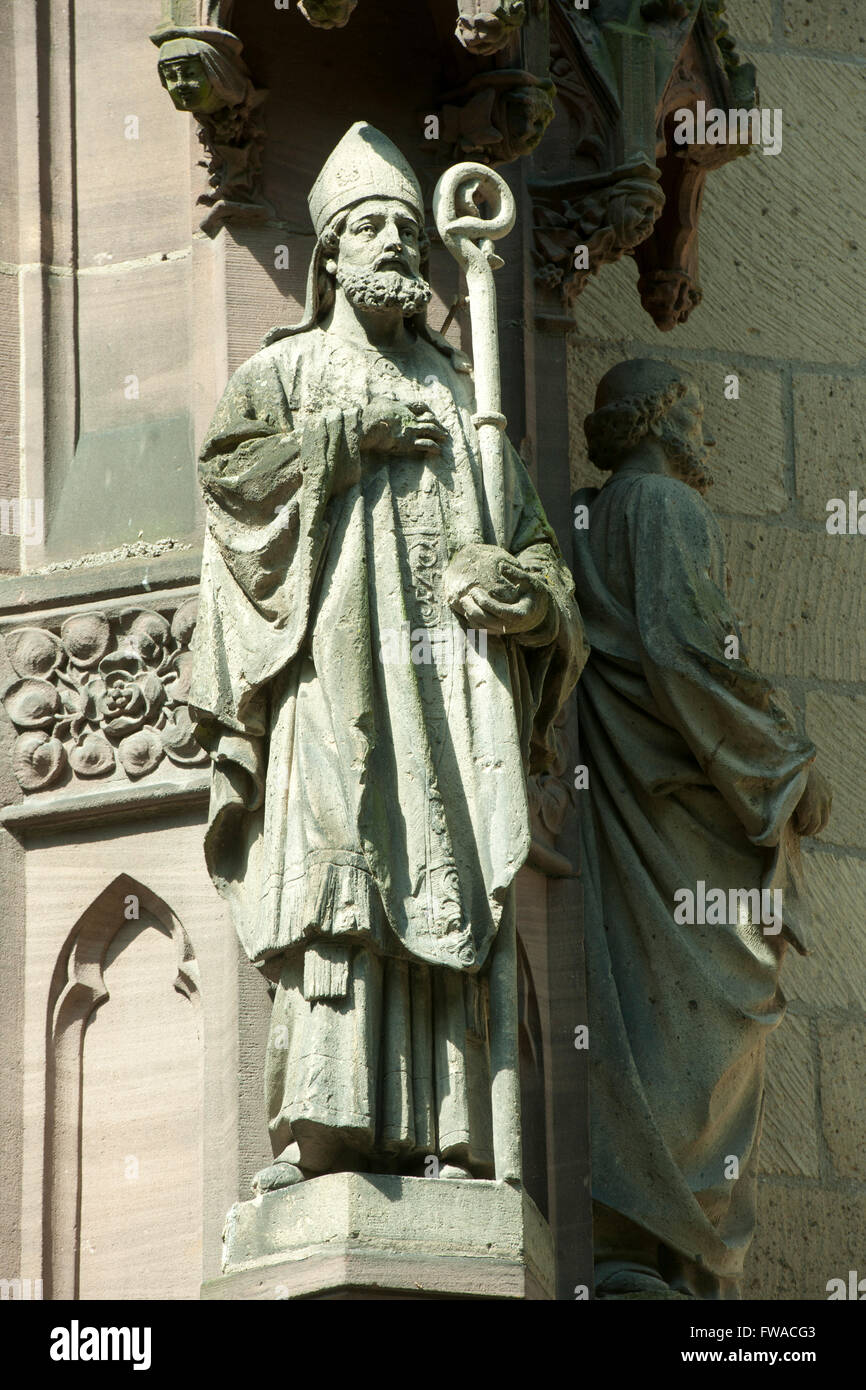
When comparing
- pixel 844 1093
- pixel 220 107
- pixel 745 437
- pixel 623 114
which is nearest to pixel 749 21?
pixel 745 437

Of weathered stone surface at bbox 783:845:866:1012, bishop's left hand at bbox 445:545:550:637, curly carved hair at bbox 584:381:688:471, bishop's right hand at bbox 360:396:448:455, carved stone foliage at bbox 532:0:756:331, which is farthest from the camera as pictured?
weathered stone surface at bbox 783:845:866:1012

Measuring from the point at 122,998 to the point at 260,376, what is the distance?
54.5 inches

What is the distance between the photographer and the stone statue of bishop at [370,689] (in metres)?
7.44

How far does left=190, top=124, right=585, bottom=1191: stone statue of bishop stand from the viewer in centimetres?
744

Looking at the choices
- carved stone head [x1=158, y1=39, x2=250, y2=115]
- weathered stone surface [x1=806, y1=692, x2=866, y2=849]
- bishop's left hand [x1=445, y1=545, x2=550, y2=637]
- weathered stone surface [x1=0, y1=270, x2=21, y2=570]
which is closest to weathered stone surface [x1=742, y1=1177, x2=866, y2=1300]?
weathered stone surface [x1=806, y1=692, x2=866, y2=849]

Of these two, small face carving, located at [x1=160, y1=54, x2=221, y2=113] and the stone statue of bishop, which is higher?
small face carving, located at [x1=160, y1=54, x2=221, y2=113]

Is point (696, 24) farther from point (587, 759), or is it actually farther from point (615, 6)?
point (587, 759)

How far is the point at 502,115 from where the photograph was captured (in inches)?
338

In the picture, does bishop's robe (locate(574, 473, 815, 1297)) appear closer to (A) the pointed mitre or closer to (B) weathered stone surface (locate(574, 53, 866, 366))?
(A) the pointed mitre

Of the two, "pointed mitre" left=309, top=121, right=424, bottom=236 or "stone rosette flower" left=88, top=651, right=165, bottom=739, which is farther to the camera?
"stone rosette flower" left=88, top=651, right=165, bottom=739

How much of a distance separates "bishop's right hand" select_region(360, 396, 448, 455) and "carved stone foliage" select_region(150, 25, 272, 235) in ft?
2.86

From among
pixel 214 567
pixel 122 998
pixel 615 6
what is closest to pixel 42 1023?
pixel 122 998

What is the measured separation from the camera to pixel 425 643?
777cm

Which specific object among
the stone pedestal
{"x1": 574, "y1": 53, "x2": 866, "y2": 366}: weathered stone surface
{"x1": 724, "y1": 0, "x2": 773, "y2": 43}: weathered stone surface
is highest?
{"x1": 724, "y1": 0, "x2": 773, "y2": 43}: weathered stone surface
